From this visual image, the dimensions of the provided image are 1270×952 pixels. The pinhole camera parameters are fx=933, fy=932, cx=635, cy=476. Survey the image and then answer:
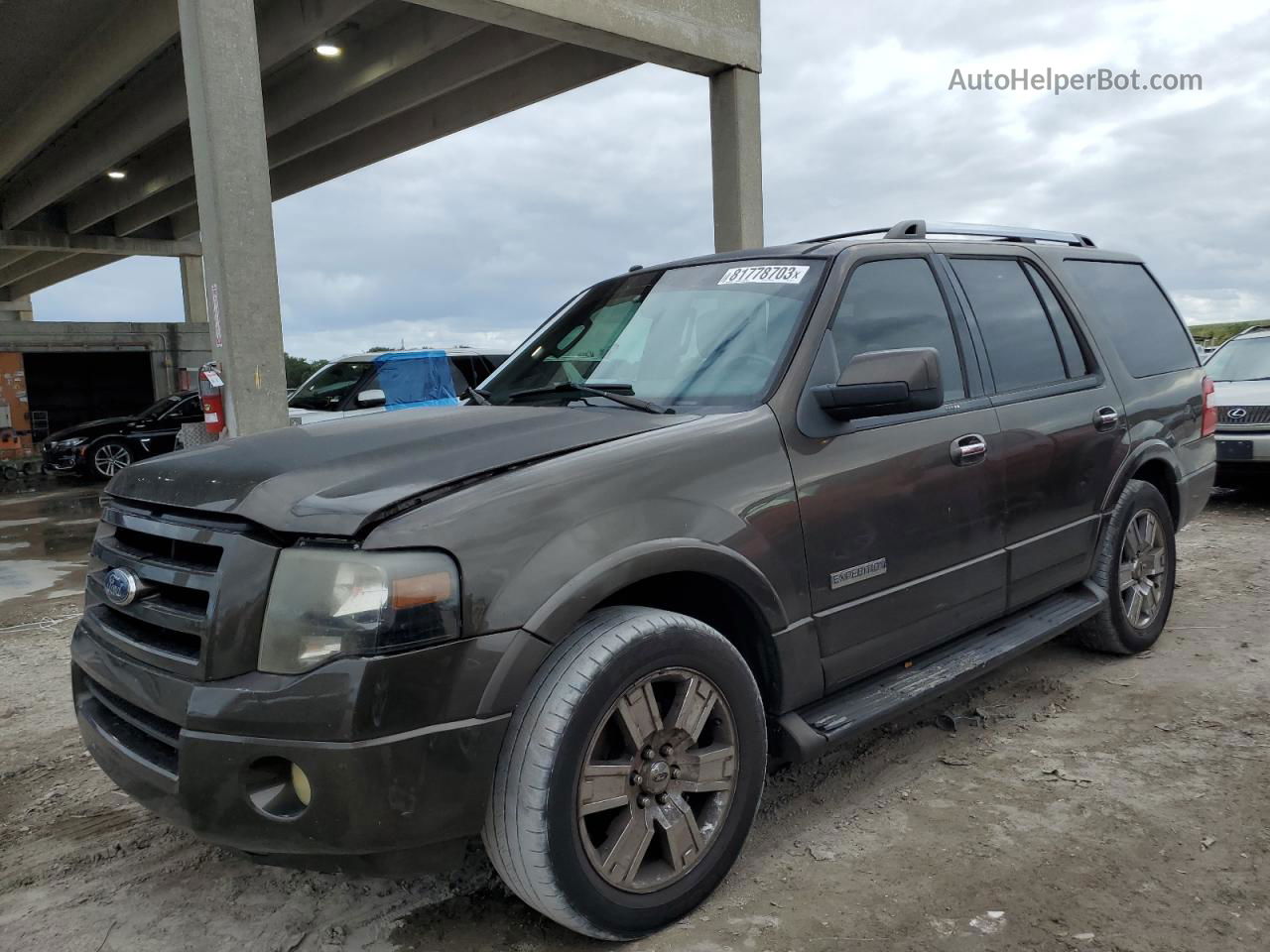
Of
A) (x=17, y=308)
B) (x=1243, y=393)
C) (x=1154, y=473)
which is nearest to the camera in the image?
(x=1154, y=473)

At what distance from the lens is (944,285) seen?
11.5 feet

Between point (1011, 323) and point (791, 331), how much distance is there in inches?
51.6

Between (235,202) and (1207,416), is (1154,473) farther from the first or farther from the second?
(235,202)

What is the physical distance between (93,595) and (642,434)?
167 cm

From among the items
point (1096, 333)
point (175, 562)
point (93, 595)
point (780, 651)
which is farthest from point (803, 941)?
point (1096, 333)

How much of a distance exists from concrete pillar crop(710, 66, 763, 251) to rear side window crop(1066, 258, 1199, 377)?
7.44m

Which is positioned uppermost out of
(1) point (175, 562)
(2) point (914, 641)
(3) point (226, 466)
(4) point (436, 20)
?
(4) point (436, 20)

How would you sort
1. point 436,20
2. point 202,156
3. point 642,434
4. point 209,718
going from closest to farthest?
1. point 209,718
2. point 642,434
3. point 202,156
4. point 436,20

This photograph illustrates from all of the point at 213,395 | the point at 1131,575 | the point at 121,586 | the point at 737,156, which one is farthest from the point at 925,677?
the point at 737,156

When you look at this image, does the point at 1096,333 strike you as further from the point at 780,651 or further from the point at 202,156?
the point at 202,156

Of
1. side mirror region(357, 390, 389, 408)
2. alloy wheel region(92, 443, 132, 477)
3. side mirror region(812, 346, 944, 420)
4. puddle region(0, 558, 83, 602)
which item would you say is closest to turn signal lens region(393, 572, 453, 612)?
side mirror region(812, 346, 944, 420)

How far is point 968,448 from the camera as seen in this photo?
10.6 feet

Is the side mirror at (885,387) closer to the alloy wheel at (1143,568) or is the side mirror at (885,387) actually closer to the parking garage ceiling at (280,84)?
the alloy wheel at (1143,568)

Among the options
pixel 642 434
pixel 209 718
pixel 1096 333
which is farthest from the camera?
pixel 1096 333
